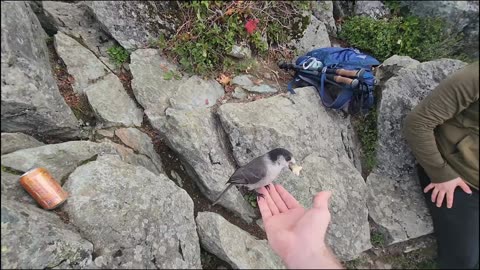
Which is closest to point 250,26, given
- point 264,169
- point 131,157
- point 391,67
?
point 391,67

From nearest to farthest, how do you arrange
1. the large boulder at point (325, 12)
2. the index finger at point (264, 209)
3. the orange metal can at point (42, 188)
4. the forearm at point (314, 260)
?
the forearm at point (314, 260) → the orange metal can at point (42, 188) → the index finger at point (264, 209) → the large boulder at point (325, 12)

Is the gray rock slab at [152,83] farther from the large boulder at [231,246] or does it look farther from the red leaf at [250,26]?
the large boulder at [231,246]

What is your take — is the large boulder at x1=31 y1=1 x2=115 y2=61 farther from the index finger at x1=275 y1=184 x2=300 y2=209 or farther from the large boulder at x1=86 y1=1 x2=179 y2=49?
the index finger at x1=275 y1=184 x2=300 y2=209

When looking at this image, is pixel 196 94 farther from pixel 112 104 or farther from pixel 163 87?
pixel 112 104

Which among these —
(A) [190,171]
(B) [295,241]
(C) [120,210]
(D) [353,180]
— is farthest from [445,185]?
(C) [120,210]

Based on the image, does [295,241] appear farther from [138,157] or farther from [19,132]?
[19,132]

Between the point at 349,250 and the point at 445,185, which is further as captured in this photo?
the point at 349,250

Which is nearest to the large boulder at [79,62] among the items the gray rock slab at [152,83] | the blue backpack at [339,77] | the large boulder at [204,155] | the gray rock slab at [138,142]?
the gray rock slab at [152,83]
